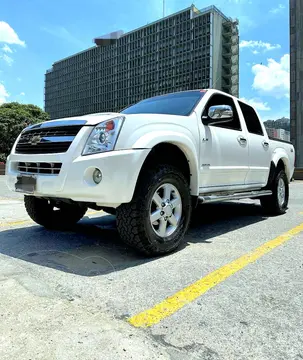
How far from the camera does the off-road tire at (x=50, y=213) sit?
434cm

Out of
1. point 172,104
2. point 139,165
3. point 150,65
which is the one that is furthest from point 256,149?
point 150,65

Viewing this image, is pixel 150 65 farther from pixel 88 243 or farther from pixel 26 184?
pixel 26 184

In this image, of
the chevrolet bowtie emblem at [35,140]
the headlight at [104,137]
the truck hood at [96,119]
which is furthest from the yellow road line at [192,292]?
the chevrolet bowtie emblem at [35,140]

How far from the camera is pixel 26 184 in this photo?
11.3ft

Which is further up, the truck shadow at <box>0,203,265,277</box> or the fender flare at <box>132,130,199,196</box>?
the fender flare at <box>132,130,199,196</box>

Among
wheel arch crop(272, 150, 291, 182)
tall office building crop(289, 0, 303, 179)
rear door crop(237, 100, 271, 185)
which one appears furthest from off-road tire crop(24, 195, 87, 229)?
tall office building crop(289, 0, 303, 179)

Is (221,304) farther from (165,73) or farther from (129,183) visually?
(165,73)

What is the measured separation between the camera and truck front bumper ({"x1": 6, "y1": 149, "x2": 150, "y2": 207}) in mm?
2912

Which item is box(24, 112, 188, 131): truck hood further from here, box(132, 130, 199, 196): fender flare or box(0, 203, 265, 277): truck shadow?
box(0, 203, 265, 277): truck shadow

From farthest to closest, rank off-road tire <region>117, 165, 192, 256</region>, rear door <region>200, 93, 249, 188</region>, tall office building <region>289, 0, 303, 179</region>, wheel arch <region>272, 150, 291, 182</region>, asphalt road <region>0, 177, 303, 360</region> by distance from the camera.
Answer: tall office building <region>289, 0, 303, 179</region>, wheel arch <region>272, 150, 291, 182</region>, rear door <region>200, 93, 249, 188</region>, off-road tire <region>117, 165, 192, 256</region>, asphalt road <region>0, 177, 303, 360</region>

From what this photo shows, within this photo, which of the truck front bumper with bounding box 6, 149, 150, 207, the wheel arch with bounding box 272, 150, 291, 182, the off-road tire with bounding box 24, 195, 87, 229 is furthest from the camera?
the wheel arch with bounding box 272, 150, 291, 182

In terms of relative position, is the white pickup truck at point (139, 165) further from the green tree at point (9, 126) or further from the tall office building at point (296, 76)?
the tall office building at point (296, 76)

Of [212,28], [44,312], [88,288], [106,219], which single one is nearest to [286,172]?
[106,219]

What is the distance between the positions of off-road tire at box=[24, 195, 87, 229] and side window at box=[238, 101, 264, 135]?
290 cm
